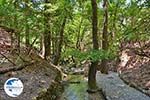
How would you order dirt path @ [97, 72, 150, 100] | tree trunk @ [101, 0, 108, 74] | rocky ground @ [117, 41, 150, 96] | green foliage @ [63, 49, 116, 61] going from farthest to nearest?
tree trunk @ [101, 0, 108, 74] < rocky ground @ [117, 41, 150, 96] < dirt path @ [97, 72, 150, 100] < green foliage @ [63, 49, 116, 61]

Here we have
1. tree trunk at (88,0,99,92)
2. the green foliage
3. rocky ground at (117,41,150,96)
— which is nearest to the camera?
the green foliage

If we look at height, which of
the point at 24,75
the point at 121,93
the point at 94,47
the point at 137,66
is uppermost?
the point at 94,47

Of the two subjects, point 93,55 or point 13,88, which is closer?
point 13,88

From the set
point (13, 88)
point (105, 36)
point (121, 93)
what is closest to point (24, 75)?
point (121, 93)

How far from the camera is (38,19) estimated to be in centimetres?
1264

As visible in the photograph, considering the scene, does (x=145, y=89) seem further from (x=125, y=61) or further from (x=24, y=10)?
(x=125, y=61)

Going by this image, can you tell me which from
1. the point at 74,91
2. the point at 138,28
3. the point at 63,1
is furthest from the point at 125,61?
the point at 138,28

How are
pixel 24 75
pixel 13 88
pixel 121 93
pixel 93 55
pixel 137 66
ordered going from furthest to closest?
1. pixel 137 66
2. pixel 121 93
3. pixel 93 55
4. pixel 24 75
5. pixel 13 88

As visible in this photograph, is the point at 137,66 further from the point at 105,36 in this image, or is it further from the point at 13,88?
the point at 13,88

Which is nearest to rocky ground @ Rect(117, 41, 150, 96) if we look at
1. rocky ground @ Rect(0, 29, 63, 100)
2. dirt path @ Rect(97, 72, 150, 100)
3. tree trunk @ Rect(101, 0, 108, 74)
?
dirt path @ Rect(97, 72, 150, 100)

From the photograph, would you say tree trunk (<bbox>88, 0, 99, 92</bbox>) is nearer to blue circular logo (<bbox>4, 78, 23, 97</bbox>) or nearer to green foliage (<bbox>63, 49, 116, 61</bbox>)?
green foliage (<bbox>63, 49, 116, 61</bbox>)

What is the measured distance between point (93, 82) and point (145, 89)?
2.44 meters

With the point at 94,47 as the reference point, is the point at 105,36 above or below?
above

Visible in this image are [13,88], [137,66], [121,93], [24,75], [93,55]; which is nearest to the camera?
[13,88]
